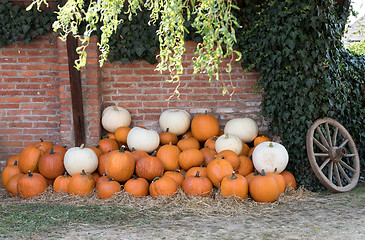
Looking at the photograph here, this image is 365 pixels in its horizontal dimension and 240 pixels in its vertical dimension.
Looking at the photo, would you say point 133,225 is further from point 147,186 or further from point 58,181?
point 58,181

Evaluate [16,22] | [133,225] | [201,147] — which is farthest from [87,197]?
[16,22]

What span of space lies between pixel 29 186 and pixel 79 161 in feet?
1.91

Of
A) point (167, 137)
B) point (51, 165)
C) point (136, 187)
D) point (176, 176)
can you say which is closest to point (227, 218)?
point (176, 176)

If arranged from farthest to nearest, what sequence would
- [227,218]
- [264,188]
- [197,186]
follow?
[197,186], [264,188], [227,218]

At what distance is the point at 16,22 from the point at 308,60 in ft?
11.4

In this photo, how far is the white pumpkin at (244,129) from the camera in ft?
17.0

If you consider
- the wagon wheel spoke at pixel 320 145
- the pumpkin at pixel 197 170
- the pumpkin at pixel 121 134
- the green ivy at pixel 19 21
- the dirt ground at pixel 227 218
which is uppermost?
the green ivy at pixel 19 21

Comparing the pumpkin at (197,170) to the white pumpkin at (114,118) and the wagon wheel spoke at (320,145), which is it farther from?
the wagon wheel spoke at (320,145)

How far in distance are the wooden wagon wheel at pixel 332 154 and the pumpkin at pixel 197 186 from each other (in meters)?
1.20

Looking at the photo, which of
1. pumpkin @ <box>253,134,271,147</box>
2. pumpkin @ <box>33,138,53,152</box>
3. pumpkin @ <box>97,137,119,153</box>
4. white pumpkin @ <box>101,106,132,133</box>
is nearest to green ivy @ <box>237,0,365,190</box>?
pumpkin @ <box>253,134,271,147</box>

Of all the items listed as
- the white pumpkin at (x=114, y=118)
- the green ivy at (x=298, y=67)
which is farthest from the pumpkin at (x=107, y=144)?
the green ivy at (x=298, y=67)

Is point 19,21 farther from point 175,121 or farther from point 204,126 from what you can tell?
point 204,126

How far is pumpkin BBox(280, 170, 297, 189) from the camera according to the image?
4762mm

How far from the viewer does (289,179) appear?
4785 mm
